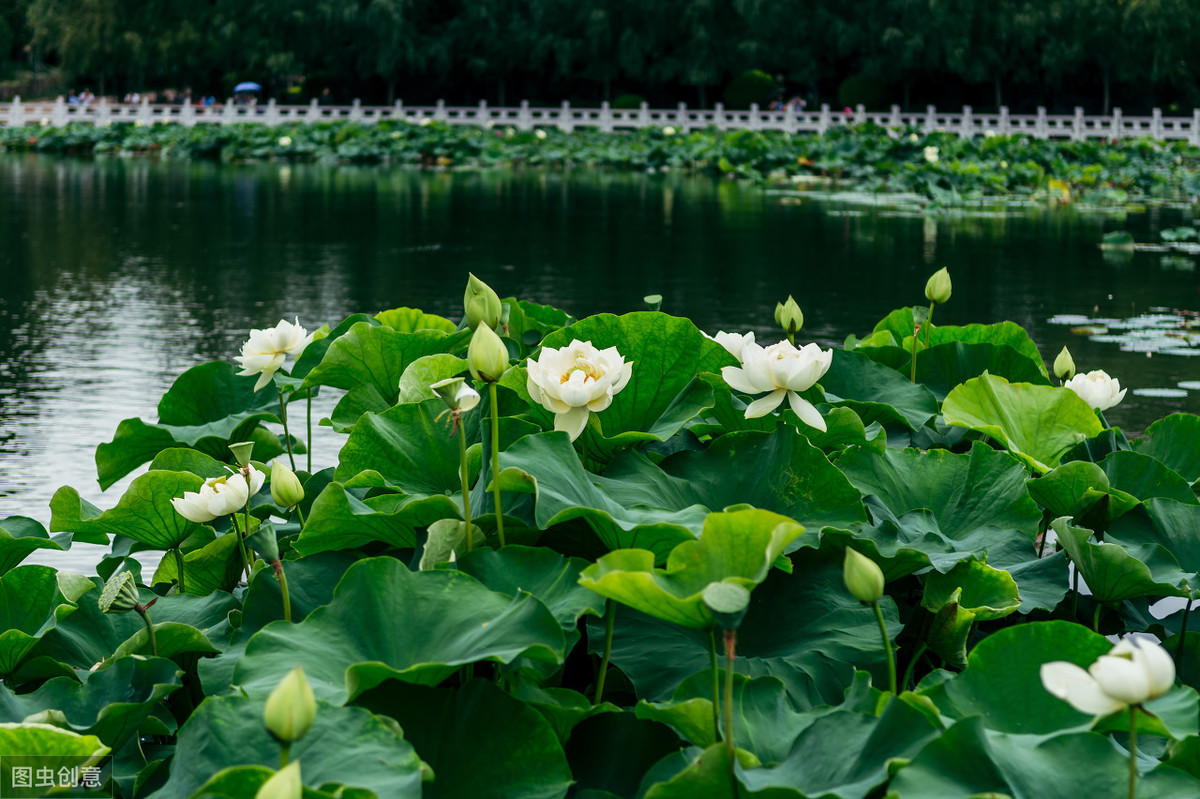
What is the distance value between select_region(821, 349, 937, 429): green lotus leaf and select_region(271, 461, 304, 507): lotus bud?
41.4 inches

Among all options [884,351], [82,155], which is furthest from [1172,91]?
[884,351]

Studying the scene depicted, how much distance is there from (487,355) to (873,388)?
117 centimetres

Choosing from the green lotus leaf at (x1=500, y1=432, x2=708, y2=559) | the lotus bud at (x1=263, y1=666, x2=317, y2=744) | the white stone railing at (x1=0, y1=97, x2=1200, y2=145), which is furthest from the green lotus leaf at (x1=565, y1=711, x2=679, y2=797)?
the white stone railing at (x1=0, y1=97, x2=1200, y2=145)

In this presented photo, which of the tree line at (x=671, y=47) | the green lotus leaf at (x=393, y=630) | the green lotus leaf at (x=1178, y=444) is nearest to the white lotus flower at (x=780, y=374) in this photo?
the green lotus leaf at (x=393, y=630)

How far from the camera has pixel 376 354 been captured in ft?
7.75

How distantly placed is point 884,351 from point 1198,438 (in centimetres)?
69

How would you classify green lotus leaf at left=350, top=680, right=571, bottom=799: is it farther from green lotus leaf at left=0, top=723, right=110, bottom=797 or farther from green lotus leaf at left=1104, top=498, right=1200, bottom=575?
green lotus leaf at left=1104, top=498, right=1200, bottom=575

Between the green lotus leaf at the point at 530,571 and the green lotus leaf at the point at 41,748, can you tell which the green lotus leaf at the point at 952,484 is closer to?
the green lotus leaf at the point at 530,571

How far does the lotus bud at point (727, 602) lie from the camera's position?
43.7 inches

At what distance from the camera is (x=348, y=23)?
31.6 metres

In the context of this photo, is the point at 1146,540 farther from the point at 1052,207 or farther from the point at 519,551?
the point at 1052,207

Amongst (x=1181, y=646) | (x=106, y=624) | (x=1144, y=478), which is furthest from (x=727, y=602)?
(x=1144, y=478)

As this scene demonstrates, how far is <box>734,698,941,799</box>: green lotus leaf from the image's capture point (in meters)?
1.14

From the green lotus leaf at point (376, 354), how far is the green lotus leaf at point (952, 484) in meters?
0.86
